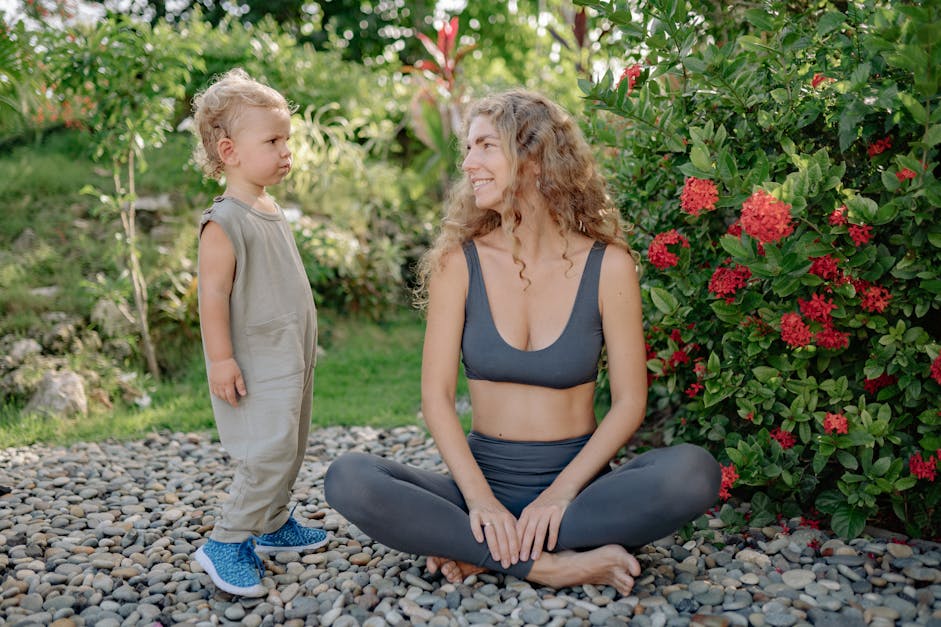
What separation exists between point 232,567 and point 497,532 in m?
0.80

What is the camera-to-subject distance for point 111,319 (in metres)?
5.38

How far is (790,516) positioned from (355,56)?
1339 cm

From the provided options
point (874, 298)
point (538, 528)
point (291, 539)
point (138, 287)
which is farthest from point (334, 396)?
point (874, 298)

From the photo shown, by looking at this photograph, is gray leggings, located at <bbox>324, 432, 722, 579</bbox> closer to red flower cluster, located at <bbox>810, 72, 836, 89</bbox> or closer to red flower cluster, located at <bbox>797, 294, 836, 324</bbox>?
red flower cluster, located at <bbox>797, 294, 836, 324</bbox>

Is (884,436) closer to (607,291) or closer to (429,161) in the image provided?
(607,291)

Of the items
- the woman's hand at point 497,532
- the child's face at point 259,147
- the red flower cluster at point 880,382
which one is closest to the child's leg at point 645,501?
the woman's hand at point 497,532

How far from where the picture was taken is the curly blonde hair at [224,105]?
258cm

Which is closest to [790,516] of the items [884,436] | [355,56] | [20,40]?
[884,436]

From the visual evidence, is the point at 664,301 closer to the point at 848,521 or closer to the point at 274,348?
the point at 848,521

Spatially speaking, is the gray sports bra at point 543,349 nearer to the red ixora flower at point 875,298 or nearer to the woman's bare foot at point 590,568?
the woman's bare foot at point 590,568

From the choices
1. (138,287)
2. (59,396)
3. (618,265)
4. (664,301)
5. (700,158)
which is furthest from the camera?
(138,287)

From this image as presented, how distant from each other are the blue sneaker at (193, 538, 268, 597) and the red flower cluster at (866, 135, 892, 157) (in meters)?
2.23

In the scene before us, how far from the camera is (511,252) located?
2.78m

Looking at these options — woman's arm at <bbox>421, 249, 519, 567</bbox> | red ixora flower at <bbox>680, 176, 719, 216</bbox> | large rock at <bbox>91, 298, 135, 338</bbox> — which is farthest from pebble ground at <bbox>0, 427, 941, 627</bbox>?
large rock at <bbox>91, 298, 135, 338</bbox>
